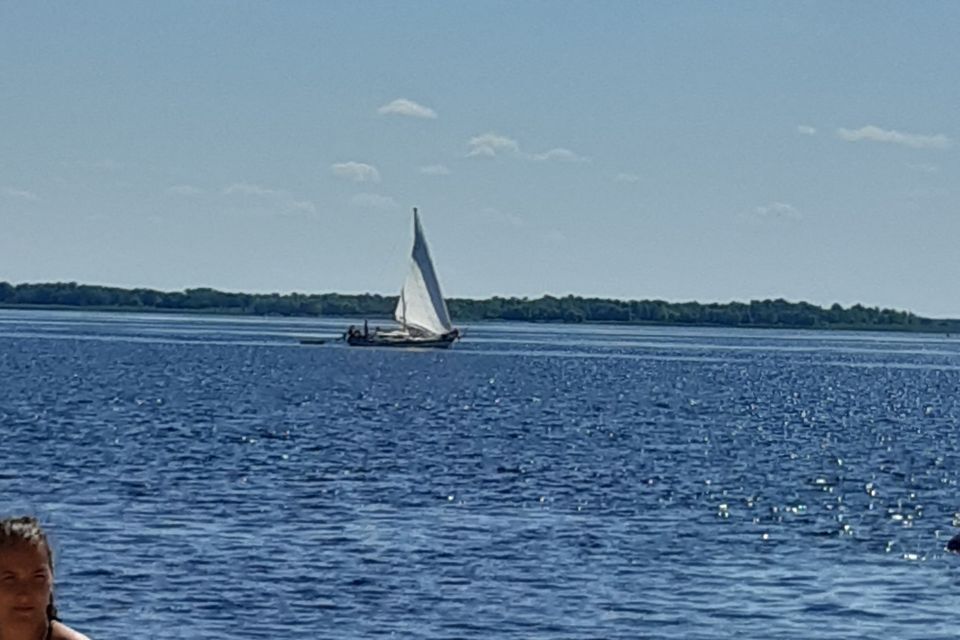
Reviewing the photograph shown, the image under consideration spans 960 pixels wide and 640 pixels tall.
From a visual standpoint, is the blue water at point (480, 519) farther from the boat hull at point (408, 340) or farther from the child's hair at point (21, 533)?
the boat hull at point (408, 340)

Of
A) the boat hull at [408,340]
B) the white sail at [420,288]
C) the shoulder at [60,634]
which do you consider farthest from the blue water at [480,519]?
the boat hull at [408,340]

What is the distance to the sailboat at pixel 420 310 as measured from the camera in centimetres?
17625

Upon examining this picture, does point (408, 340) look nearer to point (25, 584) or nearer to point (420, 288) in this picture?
point (420, 288)

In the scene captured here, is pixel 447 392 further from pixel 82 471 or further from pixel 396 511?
pixel 396 511

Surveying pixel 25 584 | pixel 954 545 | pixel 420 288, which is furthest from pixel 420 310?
pixel 25 584

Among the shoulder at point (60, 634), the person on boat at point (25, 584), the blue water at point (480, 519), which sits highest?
the person on boat at point (25, 584)

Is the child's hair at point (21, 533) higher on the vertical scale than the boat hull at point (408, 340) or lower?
higher

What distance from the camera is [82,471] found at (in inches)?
2219

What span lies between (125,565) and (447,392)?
9351 cm

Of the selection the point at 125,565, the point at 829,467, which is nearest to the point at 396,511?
the point at 125,565

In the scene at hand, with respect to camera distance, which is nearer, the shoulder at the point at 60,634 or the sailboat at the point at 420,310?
the shoulder at the point at 60,634

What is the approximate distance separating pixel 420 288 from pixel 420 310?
4.92 metres

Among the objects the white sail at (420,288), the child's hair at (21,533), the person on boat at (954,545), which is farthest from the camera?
the white sail at (420,288)

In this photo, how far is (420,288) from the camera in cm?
17650
